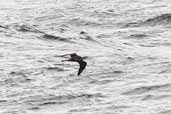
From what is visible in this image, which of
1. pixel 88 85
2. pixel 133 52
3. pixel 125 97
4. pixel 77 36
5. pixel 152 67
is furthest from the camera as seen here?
pixel 77 36

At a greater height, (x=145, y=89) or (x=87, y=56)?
(x=87, y=56)

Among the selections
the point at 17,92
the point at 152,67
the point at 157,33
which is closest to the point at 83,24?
the point at 157,33

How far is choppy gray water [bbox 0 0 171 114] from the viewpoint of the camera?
833 inches

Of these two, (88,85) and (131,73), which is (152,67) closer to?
(131,73)

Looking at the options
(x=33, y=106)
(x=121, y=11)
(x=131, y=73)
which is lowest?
(x=33, y=106)

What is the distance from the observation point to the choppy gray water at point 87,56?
21.2 m

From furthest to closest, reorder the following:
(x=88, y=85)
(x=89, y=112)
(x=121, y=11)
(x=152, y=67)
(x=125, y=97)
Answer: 1. (x=121, y=11)
2. (x=152, y=67)
3. (x=88, y=85)
4. (x=125, y=97)
5. (x=89, y=112)

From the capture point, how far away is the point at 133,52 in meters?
27.7

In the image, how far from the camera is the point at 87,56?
27.2 m

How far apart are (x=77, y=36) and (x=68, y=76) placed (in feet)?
22.6

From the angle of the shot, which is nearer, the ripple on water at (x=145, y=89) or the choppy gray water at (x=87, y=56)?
the choppy gray water at (x=87, y=56)

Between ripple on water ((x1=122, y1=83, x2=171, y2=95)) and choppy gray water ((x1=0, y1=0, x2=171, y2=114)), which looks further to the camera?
ripple on water ((x1=122, y1=83, x2=171, y2=95))

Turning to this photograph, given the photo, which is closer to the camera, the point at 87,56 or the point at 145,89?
the point at 145,89

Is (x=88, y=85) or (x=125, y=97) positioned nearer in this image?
(x=125, y=97)
